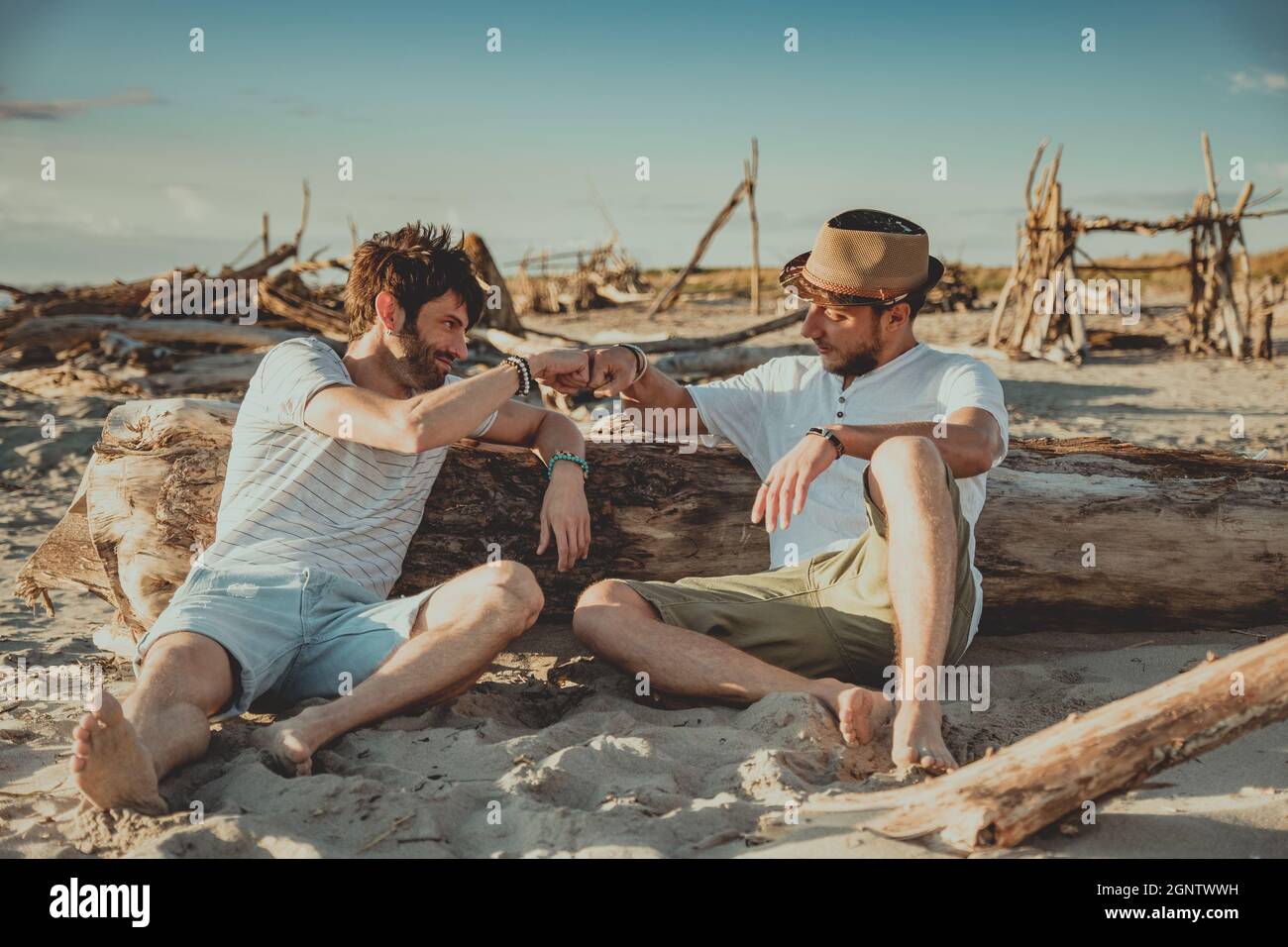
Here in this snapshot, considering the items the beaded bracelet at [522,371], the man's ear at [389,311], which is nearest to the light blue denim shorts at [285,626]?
the beaded bracelet at [522,371]

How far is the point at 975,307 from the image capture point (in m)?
21.3

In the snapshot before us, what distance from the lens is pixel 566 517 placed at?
3.77 m

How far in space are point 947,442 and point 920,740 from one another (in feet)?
3.06

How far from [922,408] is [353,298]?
205 centimetres

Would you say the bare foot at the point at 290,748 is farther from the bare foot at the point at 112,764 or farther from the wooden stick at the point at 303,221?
the wooden stick at the point at 303,221

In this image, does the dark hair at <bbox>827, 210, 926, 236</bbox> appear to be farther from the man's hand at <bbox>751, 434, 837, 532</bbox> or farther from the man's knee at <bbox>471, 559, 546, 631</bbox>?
the man's knee at <bbox>471, 559, 546, 631</bbox>

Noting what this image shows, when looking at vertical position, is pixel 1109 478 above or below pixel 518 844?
above

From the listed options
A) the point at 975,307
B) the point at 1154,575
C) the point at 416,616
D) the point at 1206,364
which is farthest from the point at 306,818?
the point at 975,307

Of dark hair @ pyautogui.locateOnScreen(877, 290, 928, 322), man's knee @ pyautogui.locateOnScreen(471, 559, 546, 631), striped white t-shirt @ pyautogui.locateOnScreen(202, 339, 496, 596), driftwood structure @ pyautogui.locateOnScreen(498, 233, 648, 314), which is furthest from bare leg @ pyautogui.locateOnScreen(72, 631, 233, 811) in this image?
driftwood structure @ pyautogui.locateOnScreen(498, 233, 648, 314)

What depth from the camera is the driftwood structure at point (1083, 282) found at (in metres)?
13.4

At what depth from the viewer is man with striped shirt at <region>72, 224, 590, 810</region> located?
313 cm

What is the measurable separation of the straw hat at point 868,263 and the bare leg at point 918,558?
0.78 metres

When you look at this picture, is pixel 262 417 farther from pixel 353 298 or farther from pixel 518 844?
pixel 518 844
